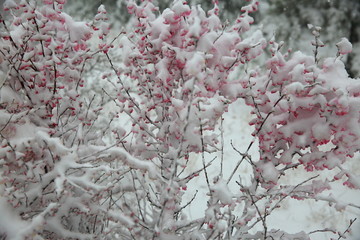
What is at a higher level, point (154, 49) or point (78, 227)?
point (154, 49)

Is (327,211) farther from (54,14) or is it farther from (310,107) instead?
(54,14)

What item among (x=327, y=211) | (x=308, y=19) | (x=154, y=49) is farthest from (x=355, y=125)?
(x=308, y=19)

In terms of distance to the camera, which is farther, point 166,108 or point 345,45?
point 166,108

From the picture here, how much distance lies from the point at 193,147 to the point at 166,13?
95cm

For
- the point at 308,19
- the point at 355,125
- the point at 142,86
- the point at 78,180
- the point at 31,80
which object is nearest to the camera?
the point at 78,180

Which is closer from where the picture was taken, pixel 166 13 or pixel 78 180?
pixel 78 180

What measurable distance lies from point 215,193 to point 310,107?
2.93 feet

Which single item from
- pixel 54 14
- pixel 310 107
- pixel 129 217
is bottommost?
pixel 129 217

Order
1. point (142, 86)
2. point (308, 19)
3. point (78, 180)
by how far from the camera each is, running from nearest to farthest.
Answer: point (78, 180)
point (142, 86)
point (308, 19)

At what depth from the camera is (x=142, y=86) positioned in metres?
2.49

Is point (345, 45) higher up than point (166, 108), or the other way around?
point (345, 45)

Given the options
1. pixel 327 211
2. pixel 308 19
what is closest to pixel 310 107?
pixel 327 211

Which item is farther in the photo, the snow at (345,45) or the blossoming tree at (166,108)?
the snow at (345,45)

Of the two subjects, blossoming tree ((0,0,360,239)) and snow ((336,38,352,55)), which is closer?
blossoming tree ((0,0,360,239))
